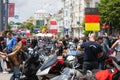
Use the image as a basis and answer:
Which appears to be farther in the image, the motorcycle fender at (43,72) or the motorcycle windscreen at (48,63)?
the motorcycle windscreen at (48,63)

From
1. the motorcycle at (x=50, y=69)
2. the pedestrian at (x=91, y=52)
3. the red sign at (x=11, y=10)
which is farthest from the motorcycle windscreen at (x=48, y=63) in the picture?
the red sign at (x=11, y=10)

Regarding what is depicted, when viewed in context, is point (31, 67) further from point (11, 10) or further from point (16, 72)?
point (11, 10)

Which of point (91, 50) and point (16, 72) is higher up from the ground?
point (91, 50)

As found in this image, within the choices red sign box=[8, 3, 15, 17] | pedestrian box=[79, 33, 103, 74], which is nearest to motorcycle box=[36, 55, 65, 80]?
pedestrian box=[79, 33, 103, 74]

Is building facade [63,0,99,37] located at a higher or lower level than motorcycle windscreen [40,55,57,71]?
lower

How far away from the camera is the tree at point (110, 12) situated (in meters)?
70.1

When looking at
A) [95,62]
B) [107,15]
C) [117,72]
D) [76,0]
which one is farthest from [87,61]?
[76,0]

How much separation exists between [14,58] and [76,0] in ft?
350

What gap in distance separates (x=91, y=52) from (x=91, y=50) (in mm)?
64

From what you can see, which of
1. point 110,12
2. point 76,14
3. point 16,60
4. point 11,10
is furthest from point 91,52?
point 76,14

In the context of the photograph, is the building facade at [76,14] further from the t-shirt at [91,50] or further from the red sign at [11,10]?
the t-shirt at [91,50]

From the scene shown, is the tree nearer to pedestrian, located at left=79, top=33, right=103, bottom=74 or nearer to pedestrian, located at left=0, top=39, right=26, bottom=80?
pedestrian, located at left=79, top=33, right=103, bottom=74

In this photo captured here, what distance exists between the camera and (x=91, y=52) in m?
13.3

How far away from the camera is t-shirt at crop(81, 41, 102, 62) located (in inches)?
522
